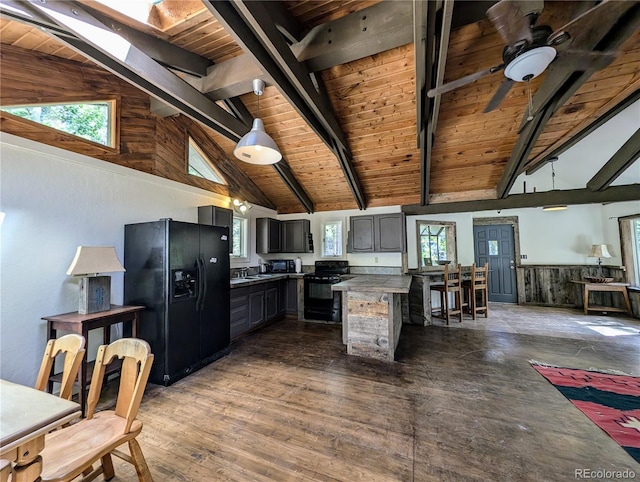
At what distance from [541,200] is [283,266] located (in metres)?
5.38

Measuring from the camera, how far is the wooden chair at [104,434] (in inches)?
47.4

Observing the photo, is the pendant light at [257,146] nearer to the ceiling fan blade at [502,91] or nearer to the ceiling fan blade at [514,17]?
the ceiling fan blade at [514,17]

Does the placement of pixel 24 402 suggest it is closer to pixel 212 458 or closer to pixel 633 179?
pixel 212 458

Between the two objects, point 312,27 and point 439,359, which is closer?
point 312,27

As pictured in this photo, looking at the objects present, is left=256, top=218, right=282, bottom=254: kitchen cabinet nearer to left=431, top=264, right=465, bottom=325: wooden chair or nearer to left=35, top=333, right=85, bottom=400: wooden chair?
left=431, top=264, right=465, bottom=325: wooden chair

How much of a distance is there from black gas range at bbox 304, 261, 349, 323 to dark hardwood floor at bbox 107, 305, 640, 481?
130cm

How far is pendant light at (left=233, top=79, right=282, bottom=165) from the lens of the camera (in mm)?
2403

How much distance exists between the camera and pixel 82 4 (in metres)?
1.95

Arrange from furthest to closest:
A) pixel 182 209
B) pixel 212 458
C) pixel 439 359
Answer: pixel 182 209 → pixel 439 359 → pixel 212 458

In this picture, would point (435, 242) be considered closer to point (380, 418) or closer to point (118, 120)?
point (380, 418)

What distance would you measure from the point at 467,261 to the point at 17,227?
777 cm

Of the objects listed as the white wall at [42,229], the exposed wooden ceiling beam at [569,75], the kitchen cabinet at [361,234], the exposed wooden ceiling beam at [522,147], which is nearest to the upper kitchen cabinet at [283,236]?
the kitchen cabinet at [361,234]

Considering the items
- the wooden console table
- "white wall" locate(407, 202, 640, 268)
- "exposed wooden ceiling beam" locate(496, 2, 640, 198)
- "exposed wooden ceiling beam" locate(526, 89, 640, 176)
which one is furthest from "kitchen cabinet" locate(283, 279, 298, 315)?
the wooden console table

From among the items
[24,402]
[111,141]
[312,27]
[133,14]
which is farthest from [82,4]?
[24,402]
